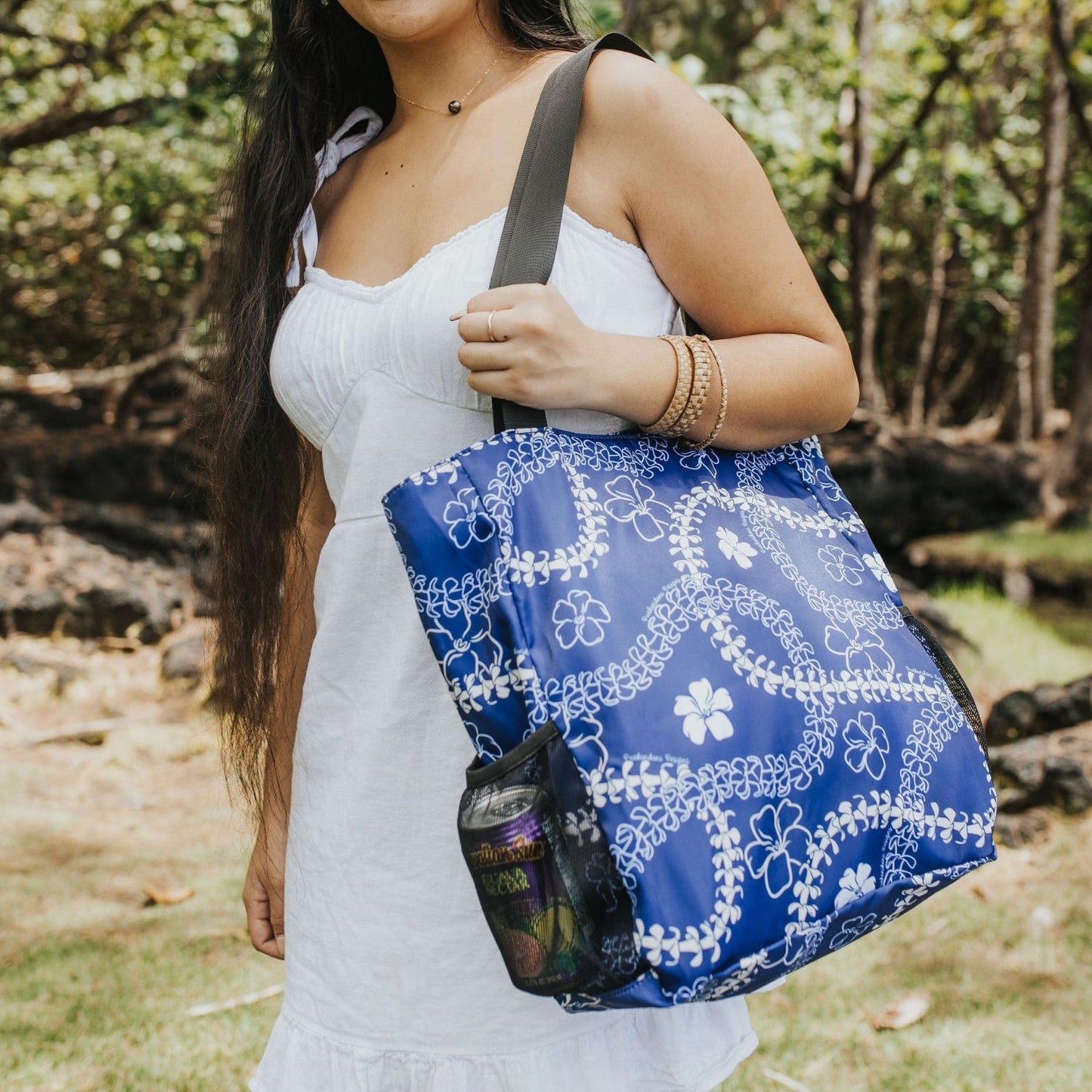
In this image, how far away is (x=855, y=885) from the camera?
101cm

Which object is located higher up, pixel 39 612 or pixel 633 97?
pixel 633 97

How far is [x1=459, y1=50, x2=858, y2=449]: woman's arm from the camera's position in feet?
3.53

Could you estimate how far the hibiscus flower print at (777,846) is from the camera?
0.95m

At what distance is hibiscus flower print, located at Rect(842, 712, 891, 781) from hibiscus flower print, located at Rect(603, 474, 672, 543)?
0.25 metres

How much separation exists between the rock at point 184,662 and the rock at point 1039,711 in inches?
127

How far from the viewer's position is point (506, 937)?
0.96 meters

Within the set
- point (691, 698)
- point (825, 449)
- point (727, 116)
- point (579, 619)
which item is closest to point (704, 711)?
point (691, 698)

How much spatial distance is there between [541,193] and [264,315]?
0.48 meters

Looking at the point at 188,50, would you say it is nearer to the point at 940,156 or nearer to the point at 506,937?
the point at 940,156

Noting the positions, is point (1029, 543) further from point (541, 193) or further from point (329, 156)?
point (541, 193)

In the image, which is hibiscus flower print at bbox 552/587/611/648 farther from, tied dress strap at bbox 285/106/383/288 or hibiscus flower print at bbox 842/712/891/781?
tied dress strap at bbox 285/106/383/288

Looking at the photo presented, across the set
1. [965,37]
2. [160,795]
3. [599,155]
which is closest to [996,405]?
[965,37]

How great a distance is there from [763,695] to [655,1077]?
516mm

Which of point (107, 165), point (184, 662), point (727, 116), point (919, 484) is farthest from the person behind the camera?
point (107, 165)
